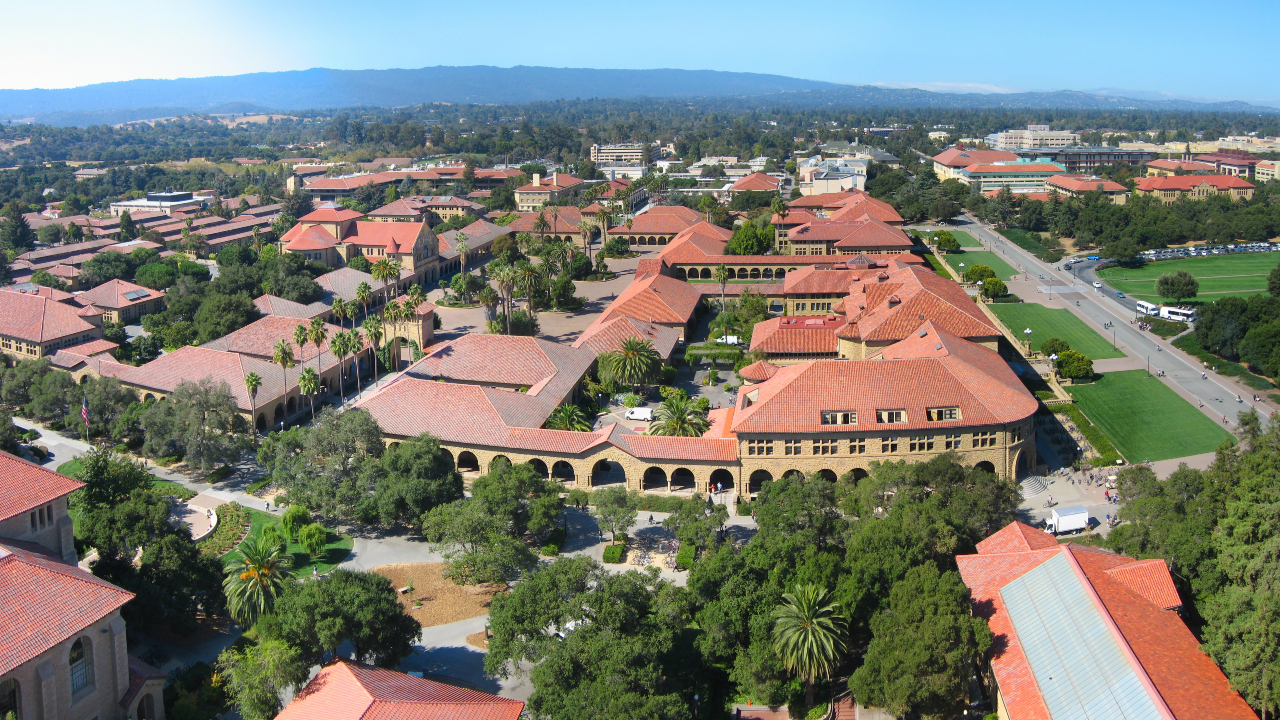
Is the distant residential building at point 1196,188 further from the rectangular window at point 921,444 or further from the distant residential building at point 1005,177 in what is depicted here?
the rectangular window at point 921,444

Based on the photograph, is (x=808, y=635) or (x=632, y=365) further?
(x=632, y=365)

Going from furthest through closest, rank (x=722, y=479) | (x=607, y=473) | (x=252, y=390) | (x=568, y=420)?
(x=252, y=390), (x=568, y=420), (x=607, y=473), (x=722, y=479)

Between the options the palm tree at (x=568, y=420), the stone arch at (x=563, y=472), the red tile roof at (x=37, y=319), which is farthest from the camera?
the red tile roof at (x=37, y=319)

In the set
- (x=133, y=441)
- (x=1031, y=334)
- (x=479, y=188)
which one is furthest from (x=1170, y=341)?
(x=479, y=188)

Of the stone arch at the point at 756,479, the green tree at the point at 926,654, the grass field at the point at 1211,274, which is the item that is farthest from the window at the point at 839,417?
the grass field at the point at 1211,274

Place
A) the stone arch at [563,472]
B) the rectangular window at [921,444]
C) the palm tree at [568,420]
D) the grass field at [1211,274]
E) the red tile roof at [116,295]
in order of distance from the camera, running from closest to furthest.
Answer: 1. the rectangular window at [921,444]
2. the stone arch at [563,472]
3. the palm tree at [568,420]
4. the red tile roof at [116,295]
5. the grass field at [1211,274]

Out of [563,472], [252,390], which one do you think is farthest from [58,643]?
[252,390]

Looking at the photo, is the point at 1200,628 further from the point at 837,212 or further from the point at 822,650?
the point at 837,212

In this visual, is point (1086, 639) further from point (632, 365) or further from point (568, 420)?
point (632, 365)

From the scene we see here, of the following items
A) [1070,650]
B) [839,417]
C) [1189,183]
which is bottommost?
[1070,650]
